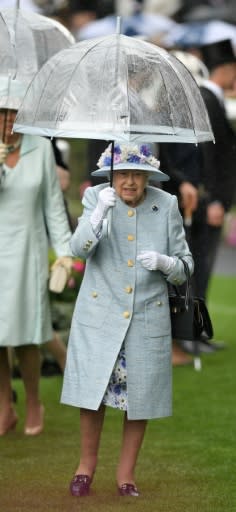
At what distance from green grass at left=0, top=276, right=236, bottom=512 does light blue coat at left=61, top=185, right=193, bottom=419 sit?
476mm

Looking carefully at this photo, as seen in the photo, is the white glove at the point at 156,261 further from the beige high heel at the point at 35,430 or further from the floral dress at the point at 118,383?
the beige high heel at the point at 35,430

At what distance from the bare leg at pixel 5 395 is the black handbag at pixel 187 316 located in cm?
159

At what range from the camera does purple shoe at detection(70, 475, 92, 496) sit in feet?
23.6

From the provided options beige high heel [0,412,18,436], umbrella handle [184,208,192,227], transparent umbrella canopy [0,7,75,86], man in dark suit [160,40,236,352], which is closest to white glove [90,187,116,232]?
transparent umbrella canopy [0,7,75,86]

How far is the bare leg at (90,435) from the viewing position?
23.5ft

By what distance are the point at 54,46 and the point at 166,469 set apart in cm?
261

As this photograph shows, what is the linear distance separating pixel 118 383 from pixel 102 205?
0.87m

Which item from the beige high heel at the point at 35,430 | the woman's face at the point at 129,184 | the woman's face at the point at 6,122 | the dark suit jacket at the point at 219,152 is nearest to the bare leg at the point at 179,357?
the dark suit jacket at the point at 219,152

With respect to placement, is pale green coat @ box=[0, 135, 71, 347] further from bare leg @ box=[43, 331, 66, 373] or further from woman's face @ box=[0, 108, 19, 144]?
bare leg @ box=[43, 331, 66, 373]

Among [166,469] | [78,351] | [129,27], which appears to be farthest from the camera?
[129,27]

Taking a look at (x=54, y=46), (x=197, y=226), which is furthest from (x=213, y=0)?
(x=54, y=46)

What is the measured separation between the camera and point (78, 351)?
7121 millimetres

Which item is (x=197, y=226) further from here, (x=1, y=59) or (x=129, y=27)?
(x=129, y=27)

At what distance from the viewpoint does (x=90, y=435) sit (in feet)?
23.6
